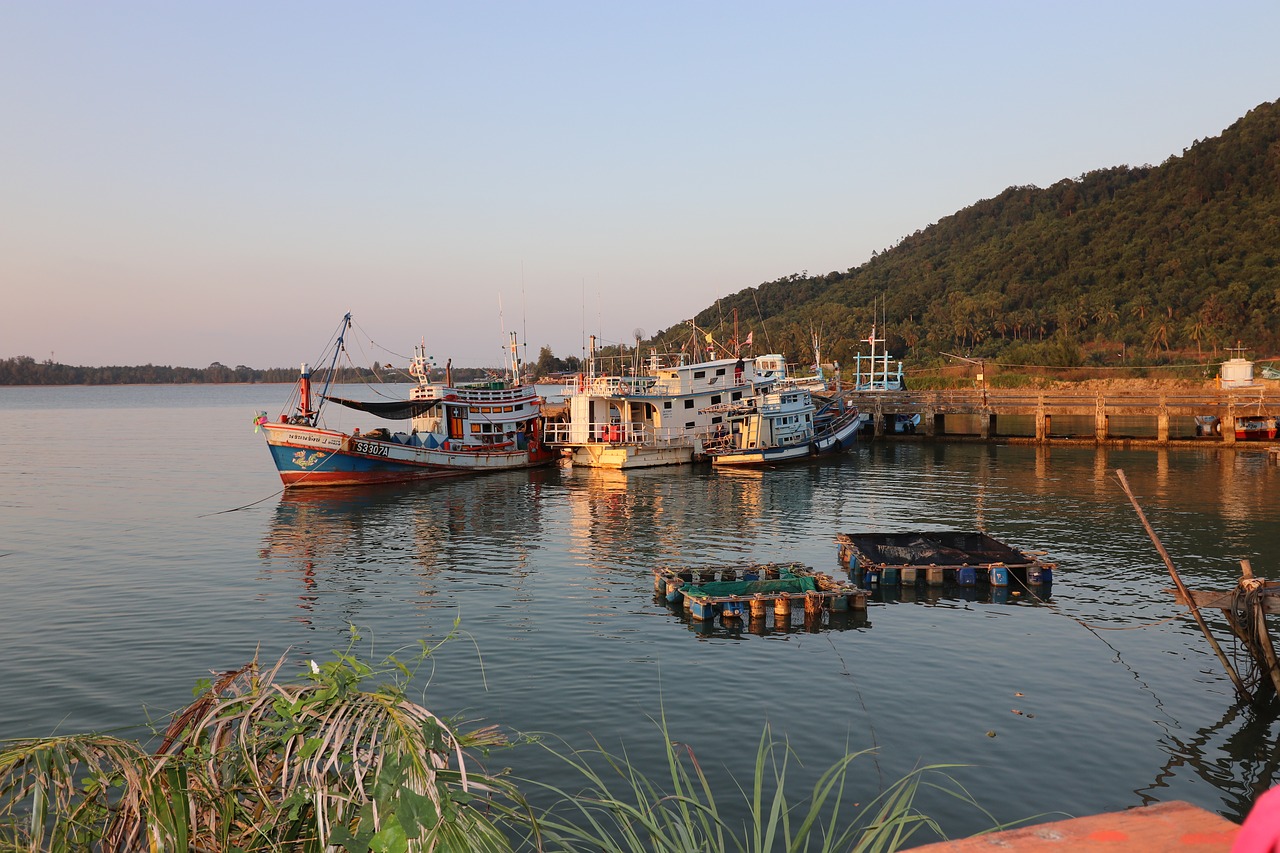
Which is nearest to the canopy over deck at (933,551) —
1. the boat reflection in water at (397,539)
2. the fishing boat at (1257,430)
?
the boat reflection in water at (397,539)

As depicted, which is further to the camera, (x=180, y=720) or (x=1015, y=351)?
(x=1015, y=351)

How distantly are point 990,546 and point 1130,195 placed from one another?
157m

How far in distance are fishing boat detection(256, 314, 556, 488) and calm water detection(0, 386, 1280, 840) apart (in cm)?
244

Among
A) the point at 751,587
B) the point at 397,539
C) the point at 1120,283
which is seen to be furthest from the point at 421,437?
the point at 1120,283

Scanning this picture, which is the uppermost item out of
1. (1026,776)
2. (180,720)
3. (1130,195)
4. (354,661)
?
(1130,195)

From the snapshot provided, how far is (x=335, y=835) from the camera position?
3.65 metres

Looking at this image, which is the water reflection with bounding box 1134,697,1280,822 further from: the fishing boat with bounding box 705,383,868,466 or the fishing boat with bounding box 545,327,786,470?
the fishing boat with bounding box 545,327,786,470

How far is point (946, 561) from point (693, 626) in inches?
366

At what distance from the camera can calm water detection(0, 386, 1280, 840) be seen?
15.4 metres

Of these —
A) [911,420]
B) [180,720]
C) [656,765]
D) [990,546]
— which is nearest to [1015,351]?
[911,420]

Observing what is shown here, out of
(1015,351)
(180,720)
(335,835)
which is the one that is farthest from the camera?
(1015,351)

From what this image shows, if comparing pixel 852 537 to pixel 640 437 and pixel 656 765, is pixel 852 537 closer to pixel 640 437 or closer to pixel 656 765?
pixel 656 765

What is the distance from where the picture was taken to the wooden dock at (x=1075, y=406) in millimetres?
62125

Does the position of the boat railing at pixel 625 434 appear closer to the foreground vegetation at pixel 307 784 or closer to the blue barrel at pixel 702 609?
the blue barrel at pixel 702 609
